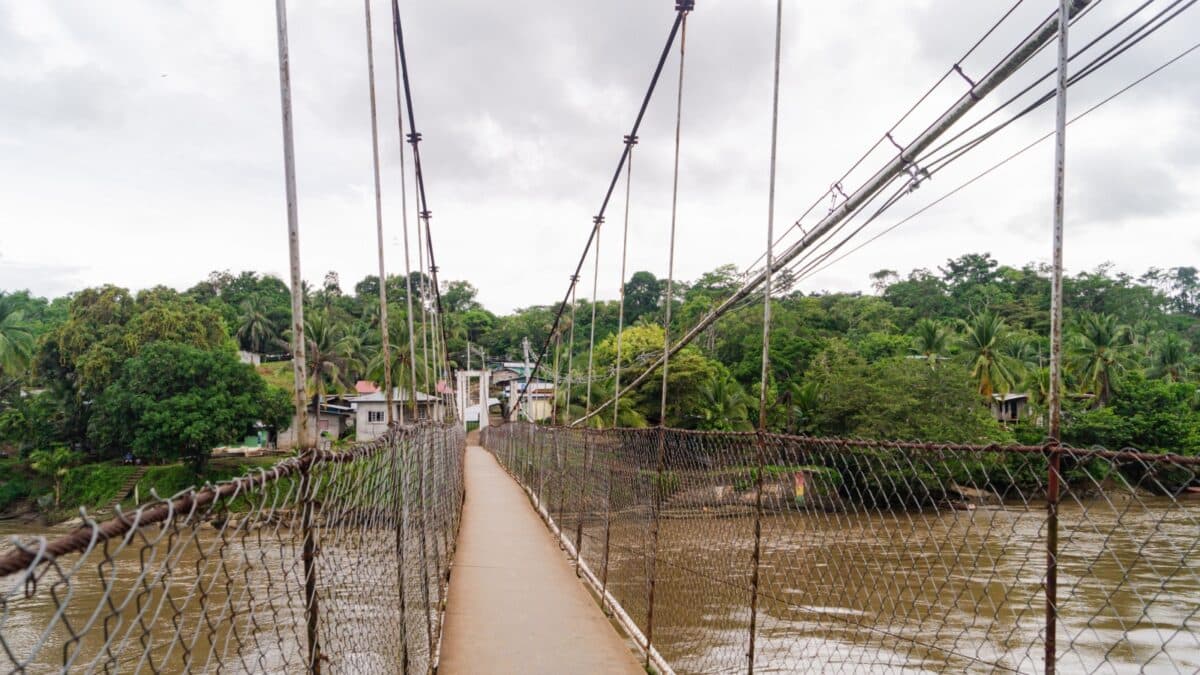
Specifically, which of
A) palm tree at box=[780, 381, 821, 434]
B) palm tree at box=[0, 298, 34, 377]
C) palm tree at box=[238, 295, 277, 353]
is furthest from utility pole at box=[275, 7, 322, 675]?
palm tree at box=[238, 295, 277, 353]

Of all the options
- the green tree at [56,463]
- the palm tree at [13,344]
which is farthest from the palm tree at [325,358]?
the palm tree at [13,344]

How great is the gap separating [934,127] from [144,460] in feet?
92.4

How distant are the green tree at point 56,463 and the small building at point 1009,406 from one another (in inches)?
1336

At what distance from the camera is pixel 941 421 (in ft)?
71.6

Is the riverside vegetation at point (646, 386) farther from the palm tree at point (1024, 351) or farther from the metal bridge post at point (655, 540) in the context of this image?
the metal bridge post at point (655, 540)

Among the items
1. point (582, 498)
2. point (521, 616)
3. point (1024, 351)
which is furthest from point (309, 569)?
point (1024, 351)

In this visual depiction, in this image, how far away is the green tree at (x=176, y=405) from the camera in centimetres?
2347

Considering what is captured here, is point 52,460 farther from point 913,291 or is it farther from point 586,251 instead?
point 913,291

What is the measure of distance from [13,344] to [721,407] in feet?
82.0

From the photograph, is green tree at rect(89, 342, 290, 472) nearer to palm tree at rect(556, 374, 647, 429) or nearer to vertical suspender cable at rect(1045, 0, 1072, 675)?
palm tree at rect(556, 374, 647, 429)

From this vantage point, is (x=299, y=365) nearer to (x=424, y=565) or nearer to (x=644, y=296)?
(x=424, y=565)

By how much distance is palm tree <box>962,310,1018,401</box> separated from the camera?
98.9 feet

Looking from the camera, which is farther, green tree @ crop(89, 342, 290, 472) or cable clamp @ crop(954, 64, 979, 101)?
green tree @ crop(89, 342, 290, 472)

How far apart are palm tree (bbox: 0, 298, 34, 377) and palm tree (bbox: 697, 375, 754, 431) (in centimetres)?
2408
